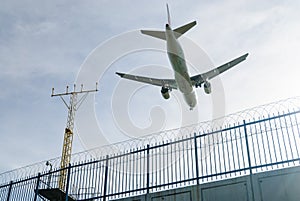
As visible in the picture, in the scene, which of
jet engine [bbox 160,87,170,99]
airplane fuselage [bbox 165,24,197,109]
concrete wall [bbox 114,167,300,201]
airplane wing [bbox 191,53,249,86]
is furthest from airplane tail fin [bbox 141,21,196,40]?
concrete wall [bbox 114,167,300,201]

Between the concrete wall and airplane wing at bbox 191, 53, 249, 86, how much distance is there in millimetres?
15724

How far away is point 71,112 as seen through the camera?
149ft

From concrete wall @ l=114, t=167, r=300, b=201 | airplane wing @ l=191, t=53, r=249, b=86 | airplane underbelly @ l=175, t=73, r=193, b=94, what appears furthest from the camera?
airplane wing @ l=191, t=53, r=249, b=86

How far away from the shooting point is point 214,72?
25.5m

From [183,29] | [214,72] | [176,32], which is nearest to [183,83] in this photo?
[214,72]

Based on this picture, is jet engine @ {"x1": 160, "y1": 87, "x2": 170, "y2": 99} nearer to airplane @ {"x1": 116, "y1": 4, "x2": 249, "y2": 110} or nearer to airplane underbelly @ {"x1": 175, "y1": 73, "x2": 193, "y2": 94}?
airplane @ {"x1": 116, "y1": 4, "x2": 249, "y2": 110}

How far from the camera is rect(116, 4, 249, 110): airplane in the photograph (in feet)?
73.5

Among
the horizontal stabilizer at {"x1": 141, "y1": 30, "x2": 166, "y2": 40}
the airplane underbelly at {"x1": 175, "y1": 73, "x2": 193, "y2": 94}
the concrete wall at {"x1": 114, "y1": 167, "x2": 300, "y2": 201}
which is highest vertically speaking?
the horizontal stabilizer at {"x1": 141, "y1": 30, "x2": 166, "y2": 40}

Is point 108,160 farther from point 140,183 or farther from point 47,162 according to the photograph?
point 47,162

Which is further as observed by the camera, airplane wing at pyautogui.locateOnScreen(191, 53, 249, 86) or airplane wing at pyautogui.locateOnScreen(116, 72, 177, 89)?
airplane wing at pyautogui.locateOnScreen(116, 72, 177, 89)

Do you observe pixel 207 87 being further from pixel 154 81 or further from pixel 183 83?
pixel 154 81

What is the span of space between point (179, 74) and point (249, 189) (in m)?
13.8

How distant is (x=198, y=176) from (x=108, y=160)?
394 cm

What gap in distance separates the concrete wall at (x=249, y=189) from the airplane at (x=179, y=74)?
12635 mm
